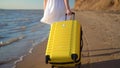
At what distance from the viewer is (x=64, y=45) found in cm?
501

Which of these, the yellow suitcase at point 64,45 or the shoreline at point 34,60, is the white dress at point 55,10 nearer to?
the yellow suitcase at point 64,45

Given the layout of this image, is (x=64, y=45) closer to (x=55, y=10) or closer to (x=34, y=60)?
(x=55, y=10)

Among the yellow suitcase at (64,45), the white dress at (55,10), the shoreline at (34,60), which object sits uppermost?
the white dress at (55,10)

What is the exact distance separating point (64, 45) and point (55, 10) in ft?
3.94

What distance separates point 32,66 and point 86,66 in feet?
4.13

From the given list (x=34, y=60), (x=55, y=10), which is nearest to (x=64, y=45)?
(x=55, y=10)

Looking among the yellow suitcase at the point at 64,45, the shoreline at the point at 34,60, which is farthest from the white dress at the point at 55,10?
the shoreline at the point at 34,60

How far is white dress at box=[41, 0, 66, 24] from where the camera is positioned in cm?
592

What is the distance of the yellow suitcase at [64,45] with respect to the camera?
4934 mm

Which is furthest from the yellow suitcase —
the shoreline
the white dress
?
the shoreline

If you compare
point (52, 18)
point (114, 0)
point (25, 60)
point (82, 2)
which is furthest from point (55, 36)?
point (82, 2)

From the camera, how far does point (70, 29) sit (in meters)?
5.19

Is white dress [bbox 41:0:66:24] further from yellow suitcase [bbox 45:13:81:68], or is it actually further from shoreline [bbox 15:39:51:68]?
shoreline [bbox 15:39:51:68]

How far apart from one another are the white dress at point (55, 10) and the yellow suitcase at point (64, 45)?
0.72 m
